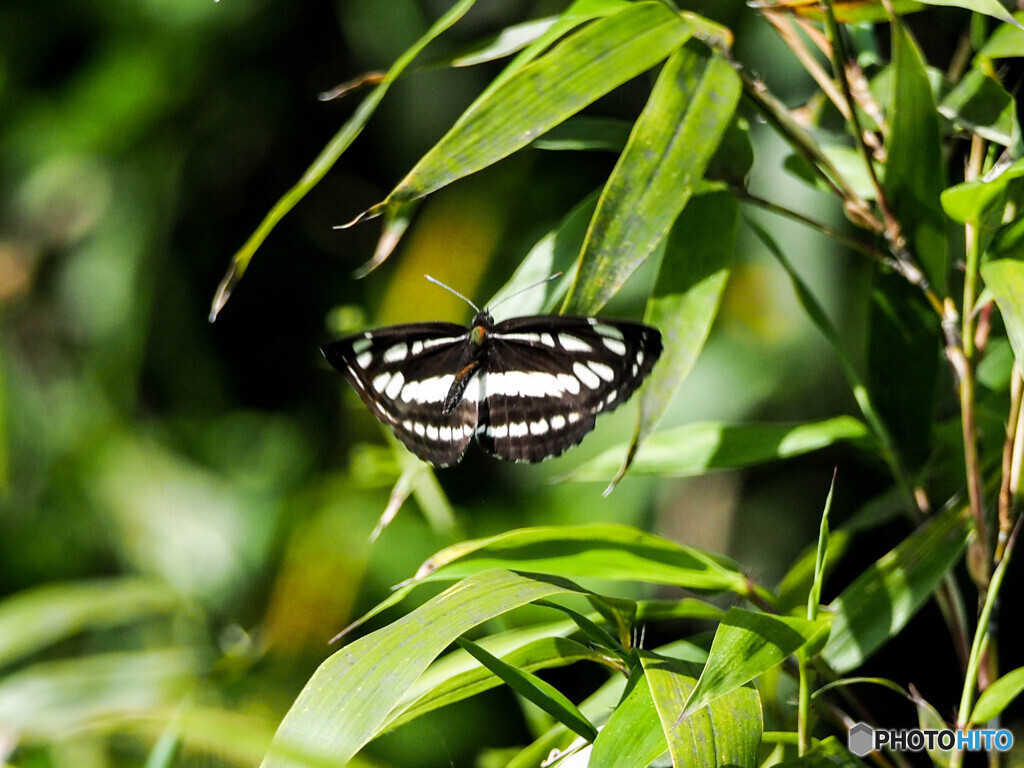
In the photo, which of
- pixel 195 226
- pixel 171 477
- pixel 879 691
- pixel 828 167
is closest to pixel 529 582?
pixel 828 167

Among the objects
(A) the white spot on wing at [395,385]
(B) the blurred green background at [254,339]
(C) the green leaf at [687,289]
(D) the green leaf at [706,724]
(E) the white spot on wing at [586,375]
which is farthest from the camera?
(B) the blurred green background at [254,339]

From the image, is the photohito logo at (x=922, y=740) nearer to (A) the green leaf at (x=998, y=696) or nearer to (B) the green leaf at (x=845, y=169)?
(A) the green leaf at (x=998, y=696)

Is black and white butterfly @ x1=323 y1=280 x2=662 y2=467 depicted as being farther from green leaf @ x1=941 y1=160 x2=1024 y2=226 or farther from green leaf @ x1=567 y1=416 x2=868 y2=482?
green leaf @ x1=941 y1=160 x2=1024 y2=226

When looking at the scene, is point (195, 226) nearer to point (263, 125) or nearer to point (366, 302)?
point (263, 125)

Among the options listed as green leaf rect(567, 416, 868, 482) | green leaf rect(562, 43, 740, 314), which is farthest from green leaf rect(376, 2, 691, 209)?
green leaf rect(567, 416, 868, 482)

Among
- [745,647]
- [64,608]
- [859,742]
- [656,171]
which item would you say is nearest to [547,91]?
[656,171]

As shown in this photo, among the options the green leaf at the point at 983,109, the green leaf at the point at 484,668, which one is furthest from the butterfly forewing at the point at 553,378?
the green leaf at the point at 983,109
